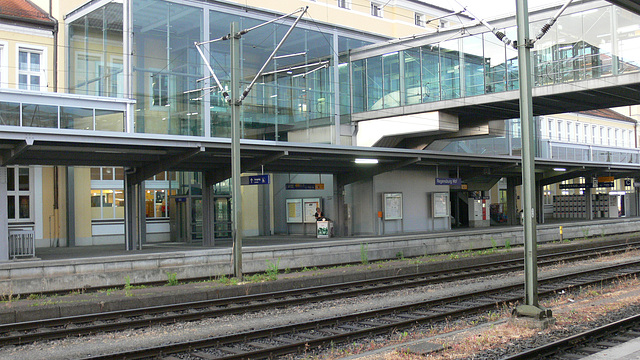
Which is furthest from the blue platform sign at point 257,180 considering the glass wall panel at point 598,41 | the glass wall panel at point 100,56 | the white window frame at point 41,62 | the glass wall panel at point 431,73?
the glass wall panel at point 598,41

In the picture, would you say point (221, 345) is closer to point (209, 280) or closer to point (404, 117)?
point (209, 280)

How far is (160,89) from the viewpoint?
22797mm

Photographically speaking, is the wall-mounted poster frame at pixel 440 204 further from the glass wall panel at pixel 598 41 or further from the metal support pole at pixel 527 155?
the metal support pole at pixel 527 155

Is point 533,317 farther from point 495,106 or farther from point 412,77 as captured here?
point 412,77

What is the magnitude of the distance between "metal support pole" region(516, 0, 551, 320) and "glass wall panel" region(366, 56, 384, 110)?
19910 millimetres

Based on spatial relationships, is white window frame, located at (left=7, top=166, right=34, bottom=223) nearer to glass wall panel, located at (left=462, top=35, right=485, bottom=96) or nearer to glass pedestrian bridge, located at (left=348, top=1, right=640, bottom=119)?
glass pedestrian bridge, located at (left=348, top=1, right=640, bottom=119)

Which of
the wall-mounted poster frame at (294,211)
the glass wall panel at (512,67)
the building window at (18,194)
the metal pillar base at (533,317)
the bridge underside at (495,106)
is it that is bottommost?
the metal pillar base at (533,317)

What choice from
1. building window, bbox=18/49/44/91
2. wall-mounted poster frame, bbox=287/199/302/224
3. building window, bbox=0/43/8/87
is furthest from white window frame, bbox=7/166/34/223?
wall-mounted poster frame, bbox=287/199/302/224

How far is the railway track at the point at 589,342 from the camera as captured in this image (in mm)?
7969

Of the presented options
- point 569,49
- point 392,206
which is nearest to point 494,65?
point 569,49

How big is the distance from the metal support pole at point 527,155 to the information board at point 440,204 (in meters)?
20.4

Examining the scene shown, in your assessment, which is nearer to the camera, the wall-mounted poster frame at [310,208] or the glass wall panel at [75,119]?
the glass wall panel at [75,119]

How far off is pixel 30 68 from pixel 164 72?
6564mm

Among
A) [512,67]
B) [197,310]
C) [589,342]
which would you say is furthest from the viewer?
[512,67]
